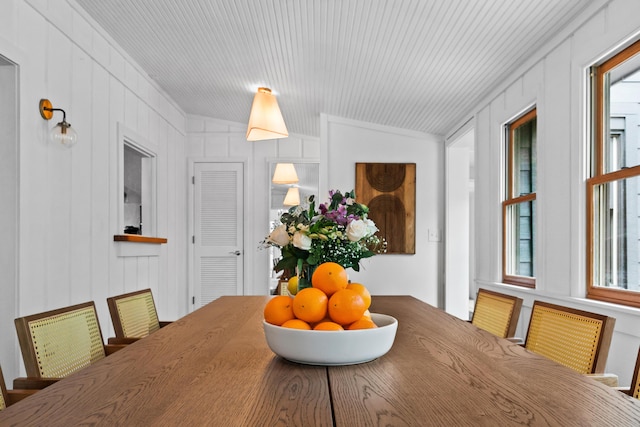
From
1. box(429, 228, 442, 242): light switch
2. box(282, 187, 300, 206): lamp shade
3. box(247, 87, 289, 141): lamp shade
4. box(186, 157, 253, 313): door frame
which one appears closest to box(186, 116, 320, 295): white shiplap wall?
box(186, 157, 253, 313): door frame

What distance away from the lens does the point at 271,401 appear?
3.06 feet

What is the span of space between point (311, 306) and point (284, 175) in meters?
5.21

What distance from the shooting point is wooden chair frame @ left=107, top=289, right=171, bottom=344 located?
1.96 m

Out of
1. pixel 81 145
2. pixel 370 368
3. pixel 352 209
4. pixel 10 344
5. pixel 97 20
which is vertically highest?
pixel 97 20

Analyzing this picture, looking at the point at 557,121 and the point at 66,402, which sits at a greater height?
the point at 557,121

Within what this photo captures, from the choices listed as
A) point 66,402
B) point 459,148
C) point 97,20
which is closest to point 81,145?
point 97,20

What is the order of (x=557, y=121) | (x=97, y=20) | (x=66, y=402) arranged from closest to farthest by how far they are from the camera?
(x=66, y=402) → (x=557, y=121) → (x=97, y=20)

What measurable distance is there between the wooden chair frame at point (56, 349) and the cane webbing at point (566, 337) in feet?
4.84

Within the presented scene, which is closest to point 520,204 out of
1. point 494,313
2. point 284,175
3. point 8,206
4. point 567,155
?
point 567,155

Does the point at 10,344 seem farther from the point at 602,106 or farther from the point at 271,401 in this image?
the point at 602,106

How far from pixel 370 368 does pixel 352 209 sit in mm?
495

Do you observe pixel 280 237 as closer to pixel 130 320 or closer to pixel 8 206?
pixel 130 320

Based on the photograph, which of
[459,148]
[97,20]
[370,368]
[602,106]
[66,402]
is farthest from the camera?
[459,148]

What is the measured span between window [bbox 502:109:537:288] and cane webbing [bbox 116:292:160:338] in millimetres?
2399
